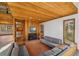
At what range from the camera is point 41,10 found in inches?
67.0

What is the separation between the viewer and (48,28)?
186cm

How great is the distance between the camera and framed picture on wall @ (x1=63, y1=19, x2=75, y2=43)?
1.73m

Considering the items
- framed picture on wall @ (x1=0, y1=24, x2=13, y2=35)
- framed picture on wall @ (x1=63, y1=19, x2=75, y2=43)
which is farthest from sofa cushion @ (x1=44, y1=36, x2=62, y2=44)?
framed picture on wall @ (x1=0, y1=24, x2=13, y2=35)

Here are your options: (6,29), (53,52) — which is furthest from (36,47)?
(6,29)

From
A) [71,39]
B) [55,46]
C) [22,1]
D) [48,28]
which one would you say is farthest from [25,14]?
[71,39]

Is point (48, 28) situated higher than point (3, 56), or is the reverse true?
point (48, 28)

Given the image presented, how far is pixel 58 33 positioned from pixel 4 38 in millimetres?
956

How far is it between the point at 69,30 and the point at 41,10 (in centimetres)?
61

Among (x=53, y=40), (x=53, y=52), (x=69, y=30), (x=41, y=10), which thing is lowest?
(x=53, y=52)

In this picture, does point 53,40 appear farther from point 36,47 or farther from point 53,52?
point 36,47

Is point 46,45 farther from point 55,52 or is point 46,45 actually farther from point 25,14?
point 25,14

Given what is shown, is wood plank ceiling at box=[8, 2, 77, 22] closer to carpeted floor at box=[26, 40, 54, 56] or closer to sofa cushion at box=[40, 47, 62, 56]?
carpeted floor at box=[26, 40, 54, 56]

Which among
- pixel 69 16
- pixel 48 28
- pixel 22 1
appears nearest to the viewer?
pixel 22 1

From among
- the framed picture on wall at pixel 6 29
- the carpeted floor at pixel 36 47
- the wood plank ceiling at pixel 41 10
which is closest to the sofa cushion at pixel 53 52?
the carpeted floor at pixel 36 47
